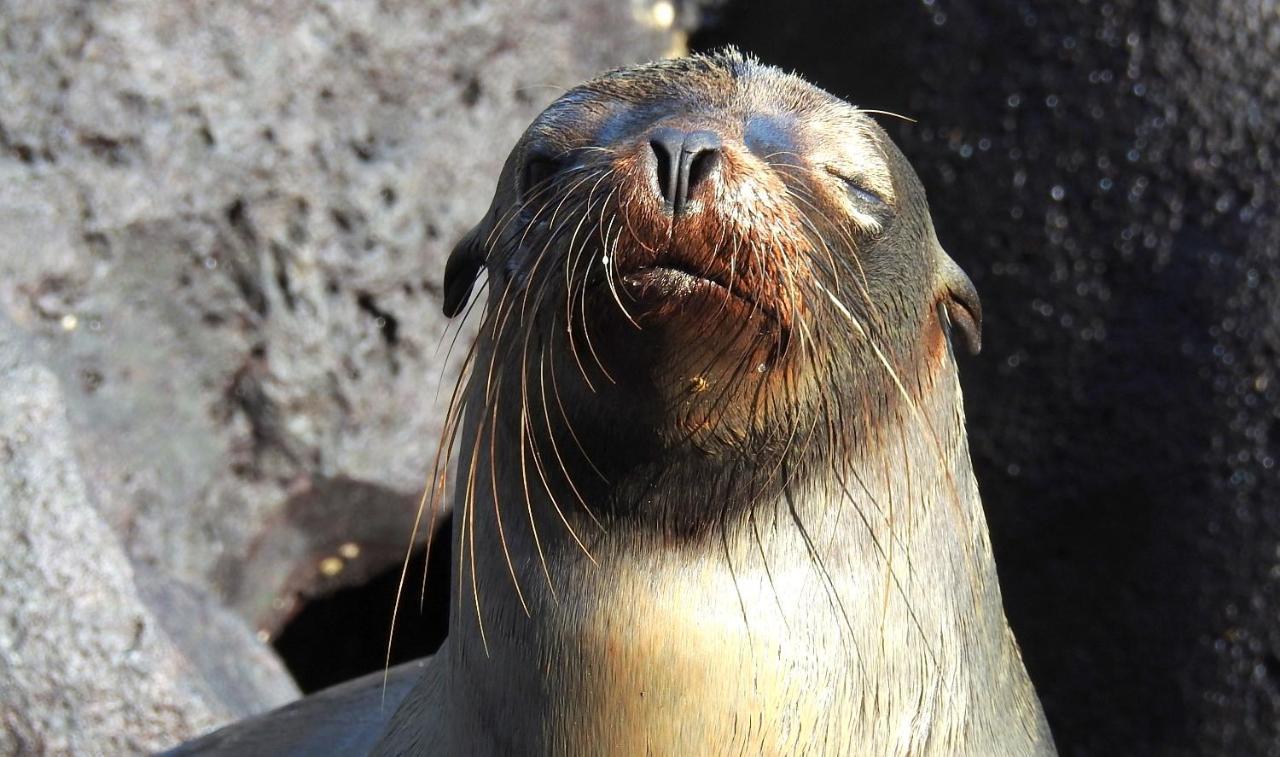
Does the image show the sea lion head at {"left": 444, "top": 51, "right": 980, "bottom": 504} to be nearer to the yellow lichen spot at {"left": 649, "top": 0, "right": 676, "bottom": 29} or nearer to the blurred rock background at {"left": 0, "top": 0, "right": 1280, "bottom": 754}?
the blurred rock background at {"left": 0, "top": 0, "right": 1280, "bottom": 754}

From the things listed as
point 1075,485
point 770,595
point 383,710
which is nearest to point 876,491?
point 770,595

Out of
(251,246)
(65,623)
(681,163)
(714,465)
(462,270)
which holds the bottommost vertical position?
(65,623)

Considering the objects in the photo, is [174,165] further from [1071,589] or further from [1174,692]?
[1174,692]

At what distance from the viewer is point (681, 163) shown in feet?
6.59

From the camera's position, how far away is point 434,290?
5348 mm

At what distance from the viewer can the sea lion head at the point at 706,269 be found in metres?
2.04

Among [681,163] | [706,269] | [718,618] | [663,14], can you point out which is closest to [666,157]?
[681,163]

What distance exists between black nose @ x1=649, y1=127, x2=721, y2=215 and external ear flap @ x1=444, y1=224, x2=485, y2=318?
82 cm

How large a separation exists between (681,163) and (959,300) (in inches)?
36.6

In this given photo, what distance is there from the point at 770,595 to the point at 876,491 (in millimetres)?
263

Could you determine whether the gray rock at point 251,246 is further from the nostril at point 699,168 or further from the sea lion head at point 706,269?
the nostril at point 699,168

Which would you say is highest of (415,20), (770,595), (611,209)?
(415,20)

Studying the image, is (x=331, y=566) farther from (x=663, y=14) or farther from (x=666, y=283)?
(x=666, y=283)

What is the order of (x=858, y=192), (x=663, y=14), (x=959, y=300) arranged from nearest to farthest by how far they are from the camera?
(x=858, y=192), (x=959, y=300), (x=663, y=14)
